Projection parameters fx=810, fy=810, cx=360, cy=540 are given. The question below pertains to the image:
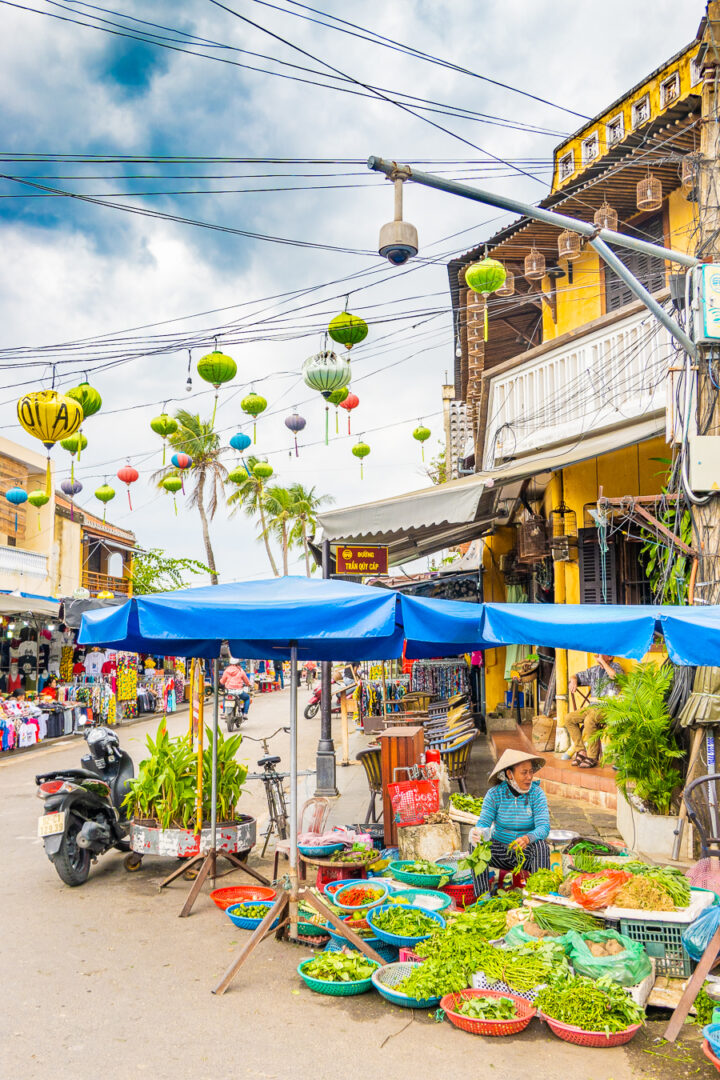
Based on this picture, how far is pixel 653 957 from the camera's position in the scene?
4887 mm

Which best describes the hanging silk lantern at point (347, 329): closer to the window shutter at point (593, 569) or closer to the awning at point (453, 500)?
the awning at point (453, 500)

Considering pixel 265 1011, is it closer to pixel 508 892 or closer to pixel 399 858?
pixel 508 892

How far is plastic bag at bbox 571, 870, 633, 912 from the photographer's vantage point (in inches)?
206

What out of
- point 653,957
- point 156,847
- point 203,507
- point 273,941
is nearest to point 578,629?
point 653,957

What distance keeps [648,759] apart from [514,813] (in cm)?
201

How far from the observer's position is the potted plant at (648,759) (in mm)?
7559

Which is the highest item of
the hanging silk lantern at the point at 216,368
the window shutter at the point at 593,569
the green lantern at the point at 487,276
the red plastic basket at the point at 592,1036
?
the green lantern at the point at 487,276

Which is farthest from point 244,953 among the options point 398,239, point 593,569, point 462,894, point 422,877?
Result: point 593,569

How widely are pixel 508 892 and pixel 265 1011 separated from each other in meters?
2.20

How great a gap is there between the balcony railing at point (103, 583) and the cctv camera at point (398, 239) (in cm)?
3372

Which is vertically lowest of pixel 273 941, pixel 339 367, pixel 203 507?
pixel 273 941

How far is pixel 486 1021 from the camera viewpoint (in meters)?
4.39

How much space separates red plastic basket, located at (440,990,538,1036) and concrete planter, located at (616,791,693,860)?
3.44 metres

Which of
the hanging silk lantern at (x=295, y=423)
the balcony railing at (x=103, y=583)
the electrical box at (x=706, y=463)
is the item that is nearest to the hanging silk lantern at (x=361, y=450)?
the hanging silk lantern at (x=295, y=423)
